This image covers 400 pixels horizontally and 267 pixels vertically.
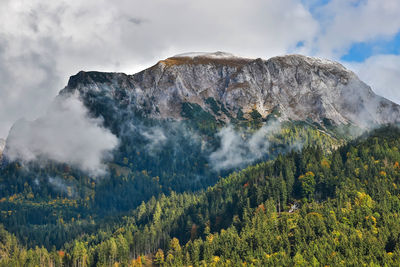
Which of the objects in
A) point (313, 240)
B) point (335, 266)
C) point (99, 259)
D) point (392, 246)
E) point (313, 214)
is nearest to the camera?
point (335, 266)

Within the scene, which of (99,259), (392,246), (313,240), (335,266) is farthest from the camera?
(99,259)

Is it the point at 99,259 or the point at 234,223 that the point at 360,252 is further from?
the point at 99,259

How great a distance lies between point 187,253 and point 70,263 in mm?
57864

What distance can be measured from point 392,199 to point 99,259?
13039 cm

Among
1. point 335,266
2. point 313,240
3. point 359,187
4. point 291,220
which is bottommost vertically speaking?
point 335,266

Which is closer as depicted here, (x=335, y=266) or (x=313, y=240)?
(x=335, y=266)

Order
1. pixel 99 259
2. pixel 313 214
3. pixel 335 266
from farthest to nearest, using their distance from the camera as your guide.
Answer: pixel 99 259
pixel 313 214
pixel 335 266

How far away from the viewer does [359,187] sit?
651 ft

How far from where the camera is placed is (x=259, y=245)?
16438 cm

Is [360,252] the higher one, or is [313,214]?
[313,214]

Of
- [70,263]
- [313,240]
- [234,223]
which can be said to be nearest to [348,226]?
[313,240]

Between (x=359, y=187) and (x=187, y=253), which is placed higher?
(x=359, y=187)

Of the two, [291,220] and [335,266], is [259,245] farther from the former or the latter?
[335,266]

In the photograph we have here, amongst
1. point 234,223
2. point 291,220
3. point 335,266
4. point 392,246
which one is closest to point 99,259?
point 234,223
